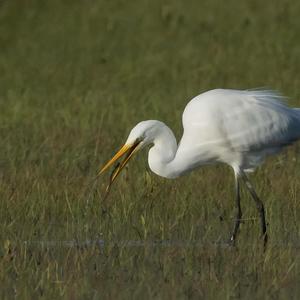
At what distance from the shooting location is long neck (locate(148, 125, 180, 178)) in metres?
8.06

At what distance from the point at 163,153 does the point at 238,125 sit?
66 cm

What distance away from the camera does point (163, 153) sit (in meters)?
8.13

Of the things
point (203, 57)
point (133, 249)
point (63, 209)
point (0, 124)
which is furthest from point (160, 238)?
point (203, 57)

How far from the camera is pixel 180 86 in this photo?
48.2 feet

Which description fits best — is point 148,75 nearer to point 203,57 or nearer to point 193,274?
point 203,57

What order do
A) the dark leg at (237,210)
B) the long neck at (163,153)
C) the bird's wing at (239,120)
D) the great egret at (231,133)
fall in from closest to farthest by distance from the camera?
the dark leg at (237,210) < the long neck at (163,153) < the great egret at (231,133) < the bird's wing at (239,120)

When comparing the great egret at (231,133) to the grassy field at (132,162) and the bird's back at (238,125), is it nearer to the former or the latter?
the bird's back at (238,125)

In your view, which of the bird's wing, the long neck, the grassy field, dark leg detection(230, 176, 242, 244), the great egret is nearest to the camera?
the grassy field

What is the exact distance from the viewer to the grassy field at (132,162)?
6395 mm

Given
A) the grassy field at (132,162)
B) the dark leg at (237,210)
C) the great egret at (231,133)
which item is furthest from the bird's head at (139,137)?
the dark leg at (237,210)

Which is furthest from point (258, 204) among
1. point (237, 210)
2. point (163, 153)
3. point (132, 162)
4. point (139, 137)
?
point (132, 162)

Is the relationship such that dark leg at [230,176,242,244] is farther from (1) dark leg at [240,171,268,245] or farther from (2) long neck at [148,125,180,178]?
(2) long neck at [148,125,180,178]

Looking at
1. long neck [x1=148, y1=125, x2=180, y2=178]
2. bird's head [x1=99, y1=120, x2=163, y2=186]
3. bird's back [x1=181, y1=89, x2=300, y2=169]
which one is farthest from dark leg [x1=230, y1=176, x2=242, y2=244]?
bird's head [x1=99, y1=120, x2=163, y2=186]

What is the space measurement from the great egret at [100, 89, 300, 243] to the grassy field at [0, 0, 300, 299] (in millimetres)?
296
